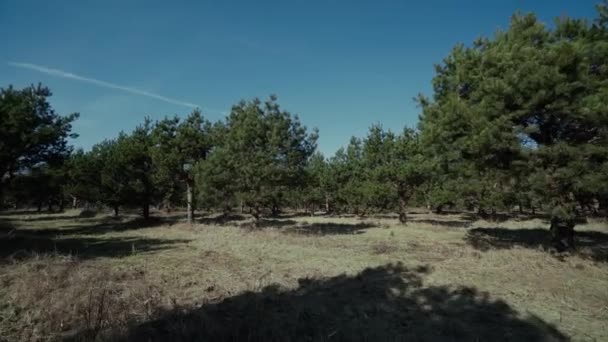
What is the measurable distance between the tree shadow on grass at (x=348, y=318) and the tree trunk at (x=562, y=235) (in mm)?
7040

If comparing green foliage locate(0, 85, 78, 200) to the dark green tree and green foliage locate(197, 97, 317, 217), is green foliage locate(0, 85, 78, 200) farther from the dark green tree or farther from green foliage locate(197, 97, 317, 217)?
the dark green tree

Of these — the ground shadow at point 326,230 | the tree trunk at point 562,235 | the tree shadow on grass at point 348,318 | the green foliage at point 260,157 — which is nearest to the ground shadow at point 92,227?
the green foliage at point 260,157

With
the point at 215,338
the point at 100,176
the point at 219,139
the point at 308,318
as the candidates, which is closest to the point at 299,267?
the point at 308,318

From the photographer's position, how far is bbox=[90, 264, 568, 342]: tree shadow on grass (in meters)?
5.21

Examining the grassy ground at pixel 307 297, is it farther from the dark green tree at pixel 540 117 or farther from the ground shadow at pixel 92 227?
the ground shadow at pixel 92 227

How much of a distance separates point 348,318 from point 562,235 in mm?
11403

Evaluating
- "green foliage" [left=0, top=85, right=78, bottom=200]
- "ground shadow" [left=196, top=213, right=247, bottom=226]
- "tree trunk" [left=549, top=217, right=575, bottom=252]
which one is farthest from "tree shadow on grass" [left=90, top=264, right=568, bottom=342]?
"ground shadow" [left=196, top=213, right=247, bottom=226]

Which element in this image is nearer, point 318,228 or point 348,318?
point 348,318

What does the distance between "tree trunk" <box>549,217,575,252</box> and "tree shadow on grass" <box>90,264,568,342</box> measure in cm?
704

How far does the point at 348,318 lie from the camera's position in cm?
623

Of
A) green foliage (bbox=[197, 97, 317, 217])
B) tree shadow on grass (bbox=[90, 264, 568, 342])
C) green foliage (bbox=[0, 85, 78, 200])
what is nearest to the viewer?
tree shadow on grass (bbox=[90, 264, 568, 342])

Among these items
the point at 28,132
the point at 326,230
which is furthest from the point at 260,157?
the point at 28,132

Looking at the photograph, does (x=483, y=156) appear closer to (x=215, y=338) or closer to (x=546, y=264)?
(x=546, y=264)

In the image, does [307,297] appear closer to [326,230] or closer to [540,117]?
[540,117]
